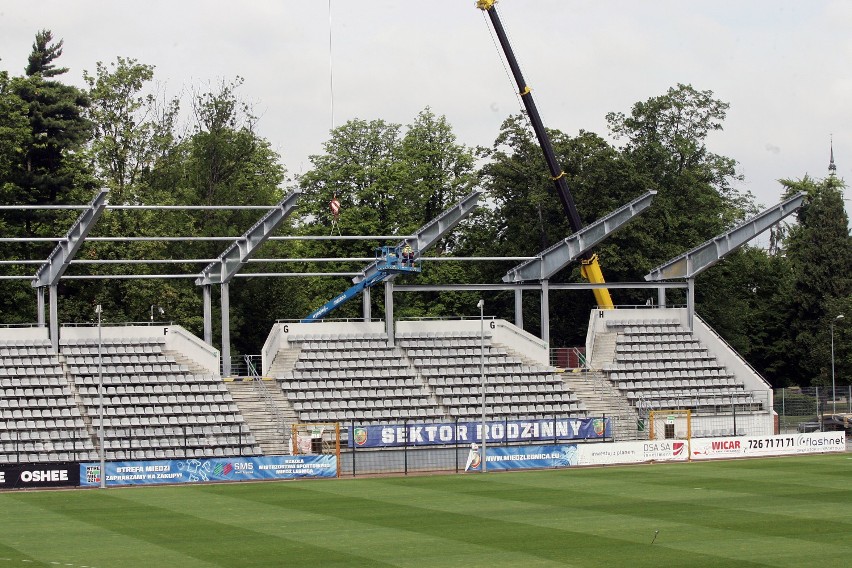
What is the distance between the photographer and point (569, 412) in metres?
62.2

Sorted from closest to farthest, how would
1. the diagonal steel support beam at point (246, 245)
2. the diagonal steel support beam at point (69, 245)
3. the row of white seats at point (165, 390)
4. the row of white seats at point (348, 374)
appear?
the diagonal steel support beam at point (69, 245)
the diagonal steel support beam at point (246, 245)
the row of white seats at point (165, 390)
the row of white seats at point (348, 374)

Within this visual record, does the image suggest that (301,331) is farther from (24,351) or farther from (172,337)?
(24,351)

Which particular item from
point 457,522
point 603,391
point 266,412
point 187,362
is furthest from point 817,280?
point 457,522

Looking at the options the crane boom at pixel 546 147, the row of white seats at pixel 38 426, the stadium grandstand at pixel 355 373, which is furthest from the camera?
the crane boom at pixel 546 147

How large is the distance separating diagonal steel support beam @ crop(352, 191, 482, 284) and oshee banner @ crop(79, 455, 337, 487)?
14443 mm

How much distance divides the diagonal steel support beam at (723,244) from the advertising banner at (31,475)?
1354 inches

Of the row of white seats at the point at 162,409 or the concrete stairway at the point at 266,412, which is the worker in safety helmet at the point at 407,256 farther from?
the row of white seats at the point at 162,409

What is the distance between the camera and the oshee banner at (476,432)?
2167 inches

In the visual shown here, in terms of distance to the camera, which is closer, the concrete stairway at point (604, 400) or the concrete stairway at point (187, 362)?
the concrete stairway at point (187, 362)

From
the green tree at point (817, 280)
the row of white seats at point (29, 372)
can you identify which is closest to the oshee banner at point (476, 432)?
the row of white seats at point (29, 372)

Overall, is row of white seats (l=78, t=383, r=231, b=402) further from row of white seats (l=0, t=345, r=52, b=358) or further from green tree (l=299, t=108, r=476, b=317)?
green tree (l=299, t=108, r=476, b=317)

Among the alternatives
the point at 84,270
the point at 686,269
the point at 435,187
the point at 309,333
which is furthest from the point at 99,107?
the point at 686,269

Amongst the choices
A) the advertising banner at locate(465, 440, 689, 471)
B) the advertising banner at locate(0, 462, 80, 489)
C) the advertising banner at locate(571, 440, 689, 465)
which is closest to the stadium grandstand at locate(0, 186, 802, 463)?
the advertising banner at locate(0, 462, 80, 489)

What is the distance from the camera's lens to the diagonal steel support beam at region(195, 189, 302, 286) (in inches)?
2173
